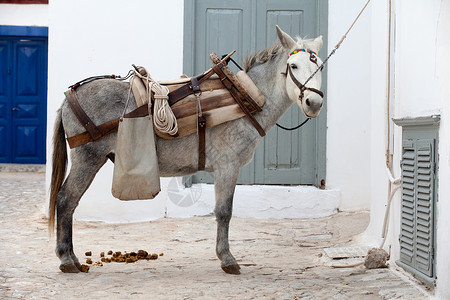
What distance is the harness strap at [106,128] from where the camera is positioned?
441cm

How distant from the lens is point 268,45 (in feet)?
24.1

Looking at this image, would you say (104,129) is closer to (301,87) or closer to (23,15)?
(301,87)

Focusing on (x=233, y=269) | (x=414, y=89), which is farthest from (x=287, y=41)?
(x=233, y=269)

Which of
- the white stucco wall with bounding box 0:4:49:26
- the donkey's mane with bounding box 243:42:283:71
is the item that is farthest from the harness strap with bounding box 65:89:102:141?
the white stucco wall with bounding box 0:4:49:26

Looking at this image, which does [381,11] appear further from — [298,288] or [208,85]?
[298,288]

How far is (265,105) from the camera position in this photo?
183 inches

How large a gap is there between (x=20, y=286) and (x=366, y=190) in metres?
4.54

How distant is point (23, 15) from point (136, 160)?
9263 mm

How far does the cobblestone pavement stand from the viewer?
3.93 m

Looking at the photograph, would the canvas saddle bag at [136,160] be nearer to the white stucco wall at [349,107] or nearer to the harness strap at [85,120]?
the harness strap at [85,120]

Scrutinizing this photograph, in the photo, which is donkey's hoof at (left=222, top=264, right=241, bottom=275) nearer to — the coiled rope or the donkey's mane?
the coiled rope

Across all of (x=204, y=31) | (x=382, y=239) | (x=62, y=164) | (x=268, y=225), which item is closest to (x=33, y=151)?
(x=204, y=31)

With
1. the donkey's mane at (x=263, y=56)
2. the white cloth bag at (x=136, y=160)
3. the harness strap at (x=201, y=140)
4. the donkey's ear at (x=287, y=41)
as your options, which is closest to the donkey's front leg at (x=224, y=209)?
the harness strap at (x=201, y=140)

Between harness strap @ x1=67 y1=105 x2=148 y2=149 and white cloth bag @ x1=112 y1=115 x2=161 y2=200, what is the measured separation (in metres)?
0.08
